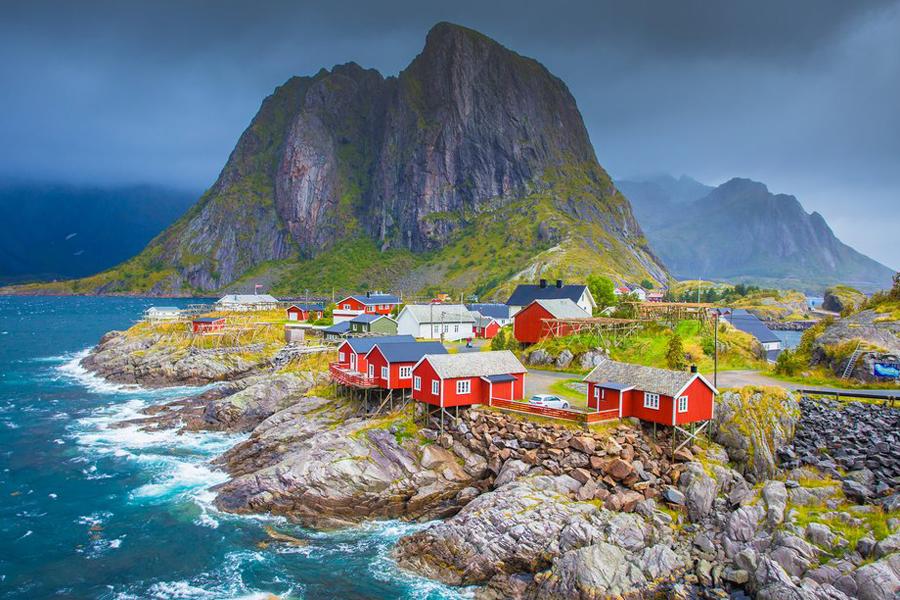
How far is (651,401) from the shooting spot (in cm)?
4025

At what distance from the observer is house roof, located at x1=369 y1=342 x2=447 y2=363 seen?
5022cm

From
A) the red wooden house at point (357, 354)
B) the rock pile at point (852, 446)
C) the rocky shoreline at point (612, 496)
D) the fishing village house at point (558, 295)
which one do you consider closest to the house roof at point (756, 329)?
the fishing village house at point (558, 295)

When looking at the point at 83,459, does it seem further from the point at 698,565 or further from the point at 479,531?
the point at 698,565

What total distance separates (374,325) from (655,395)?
47.0 metres

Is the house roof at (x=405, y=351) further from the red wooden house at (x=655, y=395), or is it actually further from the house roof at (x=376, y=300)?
the house roof at (x=376, y=300)

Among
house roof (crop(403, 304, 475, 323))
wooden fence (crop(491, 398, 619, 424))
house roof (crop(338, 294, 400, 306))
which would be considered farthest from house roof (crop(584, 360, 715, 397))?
house roof (crop(338, 294, 400, 306))

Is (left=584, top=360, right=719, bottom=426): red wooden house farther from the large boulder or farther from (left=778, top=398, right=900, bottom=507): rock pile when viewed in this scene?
(left=778, top=398, right=900, bottom=507): rock pile

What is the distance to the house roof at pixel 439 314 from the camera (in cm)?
8662

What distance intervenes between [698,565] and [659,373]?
14771 mm

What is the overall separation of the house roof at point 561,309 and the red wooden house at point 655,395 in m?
24.3

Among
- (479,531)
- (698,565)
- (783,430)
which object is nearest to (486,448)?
(479,531)

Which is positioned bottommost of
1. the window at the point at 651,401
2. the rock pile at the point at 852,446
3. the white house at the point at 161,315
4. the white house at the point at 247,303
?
the rock pile at the point at 852,446

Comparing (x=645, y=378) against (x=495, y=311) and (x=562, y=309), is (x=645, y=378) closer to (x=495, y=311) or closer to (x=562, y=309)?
(x=562, y=309)

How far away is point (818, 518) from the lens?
3022cm
